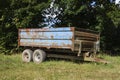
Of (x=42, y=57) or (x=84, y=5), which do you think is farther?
(x=84, y=5)

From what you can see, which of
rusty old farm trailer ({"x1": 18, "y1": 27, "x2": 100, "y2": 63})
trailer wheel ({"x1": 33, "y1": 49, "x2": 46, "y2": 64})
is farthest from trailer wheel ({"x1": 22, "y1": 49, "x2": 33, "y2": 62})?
trailer wheel ({"x1": 33, "y1": 49, "x2": 46, "y2": 64})

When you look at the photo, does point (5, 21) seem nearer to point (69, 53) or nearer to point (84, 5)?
point (84, 5)

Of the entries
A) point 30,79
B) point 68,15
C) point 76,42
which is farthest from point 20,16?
point 30,79

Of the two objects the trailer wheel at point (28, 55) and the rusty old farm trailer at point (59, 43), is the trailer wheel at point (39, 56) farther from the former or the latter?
the trailer wheel at point (28, 55)

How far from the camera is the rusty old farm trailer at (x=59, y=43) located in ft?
52.6

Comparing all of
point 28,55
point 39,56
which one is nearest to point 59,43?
point 39,56

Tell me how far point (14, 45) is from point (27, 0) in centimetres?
382

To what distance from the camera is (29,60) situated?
1833 centimetres

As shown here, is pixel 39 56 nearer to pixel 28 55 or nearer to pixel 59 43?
pixel 28 55

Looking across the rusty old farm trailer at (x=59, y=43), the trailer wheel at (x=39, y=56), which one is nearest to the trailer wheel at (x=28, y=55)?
the rusty old farm trailer at (x=59, y=43)

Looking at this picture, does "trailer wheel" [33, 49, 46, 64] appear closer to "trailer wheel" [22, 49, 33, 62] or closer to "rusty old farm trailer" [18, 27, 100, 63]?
"rusty old farm trailer" [18, 27, 100, 63]

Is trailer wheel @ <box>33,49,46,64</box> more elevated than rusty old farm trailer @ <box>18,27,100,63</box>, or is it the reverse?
rusty old farm trailer @ <box>18,27,100,63</box>

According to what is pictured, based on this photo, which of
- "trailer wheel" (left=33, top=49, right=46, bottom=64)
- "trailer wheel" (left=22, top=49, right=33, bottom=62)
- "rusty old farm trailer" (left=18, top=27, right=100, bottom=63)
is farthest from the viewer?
"trailer wheel" (left=22, top=49, right=33, bottom=62)

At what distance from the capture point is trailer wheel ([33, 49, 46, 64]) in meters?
17.6
